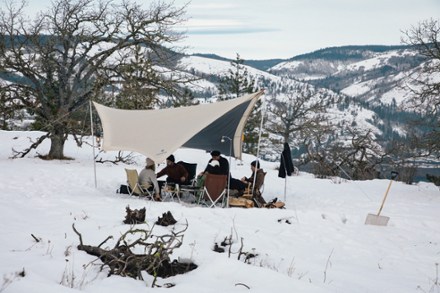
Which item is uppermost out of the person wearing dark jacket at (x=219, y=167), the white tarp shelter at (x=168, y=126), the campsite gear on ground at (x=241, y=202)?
the white tarp shelter at (x=168, y=126)

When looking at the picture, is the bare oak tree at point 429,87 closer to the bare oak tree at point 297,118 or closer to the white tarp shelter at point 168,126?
the white tarp shelter at point 168,126

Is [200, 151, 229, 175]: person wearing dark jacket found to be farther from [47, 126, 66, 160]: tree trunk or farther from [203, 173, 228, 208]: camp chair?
[47, 126, 66, 160]: tree trunk

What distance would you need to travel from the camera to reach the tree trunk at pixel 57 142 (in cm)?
1484

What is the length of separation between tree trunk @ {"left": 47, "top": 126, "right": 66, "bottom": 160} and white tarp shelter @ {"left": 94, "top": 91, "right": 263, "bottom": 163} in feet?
15.5

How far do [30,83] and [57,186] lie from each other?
625 centimetres

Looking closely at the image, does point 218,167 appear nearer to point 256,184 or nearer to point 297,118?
point 256,184

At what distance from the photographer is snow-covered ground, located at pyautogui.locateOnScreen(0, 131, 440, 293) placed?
3.53 m

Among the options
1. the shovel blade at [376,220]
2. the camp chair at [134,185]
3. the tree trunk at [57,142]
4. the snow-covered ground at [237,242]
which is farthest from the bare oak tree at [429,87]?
the tree trunk at [57,142]

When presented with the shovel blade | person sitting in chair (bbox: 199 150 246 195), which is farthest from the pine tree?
the shovel blade

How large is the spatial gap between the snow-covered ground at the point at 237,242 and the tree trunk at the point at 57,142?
3708 millimetres

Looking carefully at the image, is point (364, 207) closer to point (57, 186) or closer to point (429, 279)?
point (429, 279)

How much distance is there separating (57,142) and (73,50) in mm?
3364

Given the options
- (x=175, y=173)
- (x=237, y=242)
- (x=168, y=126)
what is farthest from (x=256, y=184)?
(x=237, y=242)

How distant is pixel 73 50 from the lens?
1482 cm
